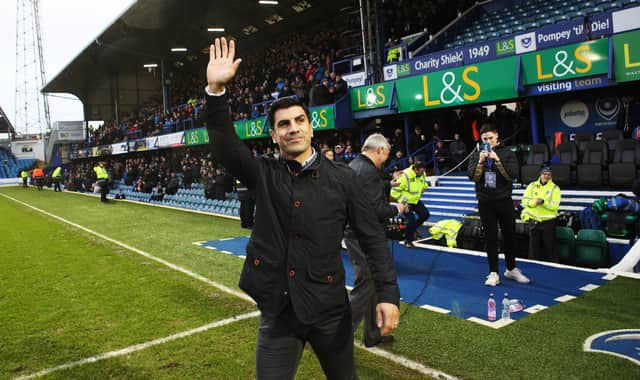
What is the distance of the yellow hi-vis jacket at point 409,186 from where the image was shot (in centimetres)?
915

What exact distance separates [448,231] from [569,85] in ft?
15.9

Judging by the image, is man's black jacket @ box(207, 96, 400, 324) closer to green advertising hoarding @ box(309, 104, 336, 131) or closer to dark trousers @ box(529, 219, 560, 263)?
dark trousers @ box(529, 219, 560, 263)

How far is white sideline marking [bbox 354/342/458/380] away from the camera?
13.0ft

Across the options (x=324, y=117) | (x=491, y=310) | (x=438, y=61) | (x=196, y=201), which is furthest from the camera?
(x=196, y=201)

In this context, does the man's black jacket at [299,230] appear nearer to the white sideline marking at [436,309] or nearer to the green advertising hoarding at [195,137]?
the white sideline marking at [436,309]

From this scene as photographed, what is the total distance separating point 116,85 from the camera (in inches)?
1736

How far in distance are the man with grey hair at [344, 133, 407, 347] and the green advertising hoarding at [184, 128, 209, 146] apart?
20316mm

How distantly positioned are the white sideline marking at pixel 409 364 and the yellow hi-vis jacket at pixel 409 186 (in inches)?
189

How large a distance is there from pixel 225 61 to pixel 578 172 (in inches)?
395

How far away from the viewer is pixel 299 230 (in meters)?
2.18

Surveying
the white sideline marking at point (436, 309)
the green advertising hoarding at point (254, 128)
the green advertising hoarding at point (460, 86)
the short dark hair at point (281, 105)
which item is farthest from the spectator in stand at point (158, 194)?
the short dark hair at point (281, 105)

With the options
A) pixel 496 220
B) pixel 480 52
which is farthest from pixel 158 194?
pixel 496 220

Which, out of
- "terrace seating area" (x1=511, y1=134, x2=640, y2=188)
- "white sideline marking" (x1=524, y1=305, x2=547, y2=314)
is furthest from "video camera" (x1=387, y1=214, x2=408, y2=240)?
"terrace seating area" (x1=511, y1=134, x2=640, y2=188)

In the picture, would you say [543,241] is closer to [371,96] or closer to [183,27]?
[371,96]
